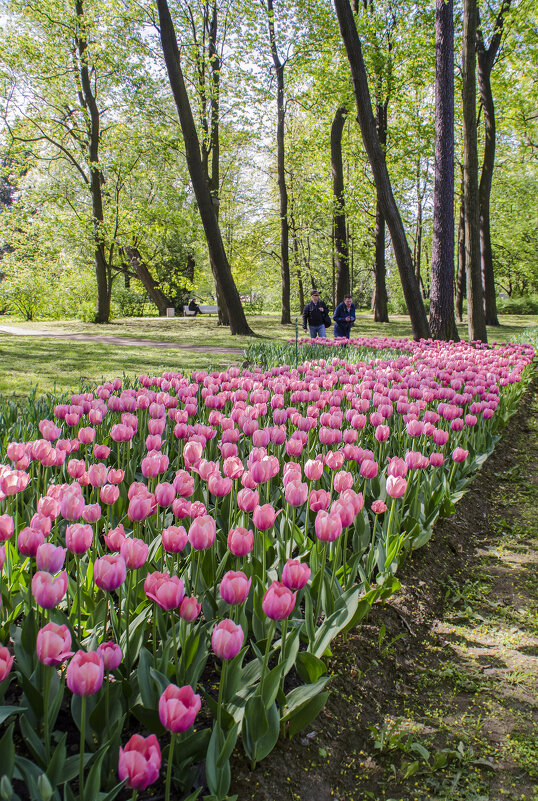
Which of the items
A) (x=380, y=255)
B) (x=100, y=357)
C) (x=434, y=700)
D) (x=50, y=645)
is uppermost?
(x=380, y=255)

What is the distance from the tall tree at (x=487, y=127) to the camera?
15.2 metres

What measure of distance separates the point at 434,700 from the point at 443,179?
10948mm

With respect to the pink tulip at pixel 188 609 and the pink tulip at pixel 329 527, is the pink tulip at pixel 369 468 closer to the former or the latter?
the pink tulip at pixel 329 527

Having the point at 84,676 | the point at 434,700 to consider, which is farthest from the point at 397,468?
the point at 84,676

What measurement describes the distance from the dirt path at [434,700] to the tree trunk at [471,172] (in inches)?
357

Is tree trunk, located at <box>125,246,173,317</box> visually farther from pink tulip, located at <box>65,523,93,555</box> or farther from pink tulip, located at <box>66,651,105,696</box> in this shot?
pink tulip, located at <box>66,651,105,696</box>

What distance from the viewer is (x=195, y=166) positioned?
1314 cm

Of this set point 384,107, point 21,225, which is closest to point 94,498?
point 21,225

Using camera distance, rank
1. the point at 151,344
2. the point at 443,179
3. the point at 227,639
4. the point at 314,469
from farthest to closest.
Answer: the point at 151,344
the point at 443,179
the point at 314,469
the point at 227,639

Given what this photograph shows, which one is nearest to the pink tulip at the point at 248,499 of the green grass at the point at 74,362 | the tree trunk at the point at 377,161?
the green grass at the point at 74,362

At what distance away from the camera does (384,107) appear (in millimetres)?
20375

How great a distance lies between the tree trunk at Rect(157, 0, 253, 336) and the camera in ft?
39.4

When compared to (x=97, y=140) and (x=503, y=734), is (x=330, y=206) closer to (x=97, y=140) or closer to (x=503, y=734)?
(x=97, y=140)

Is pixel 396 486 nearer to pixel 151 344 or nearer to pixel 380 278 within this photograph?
pixel 151 344
